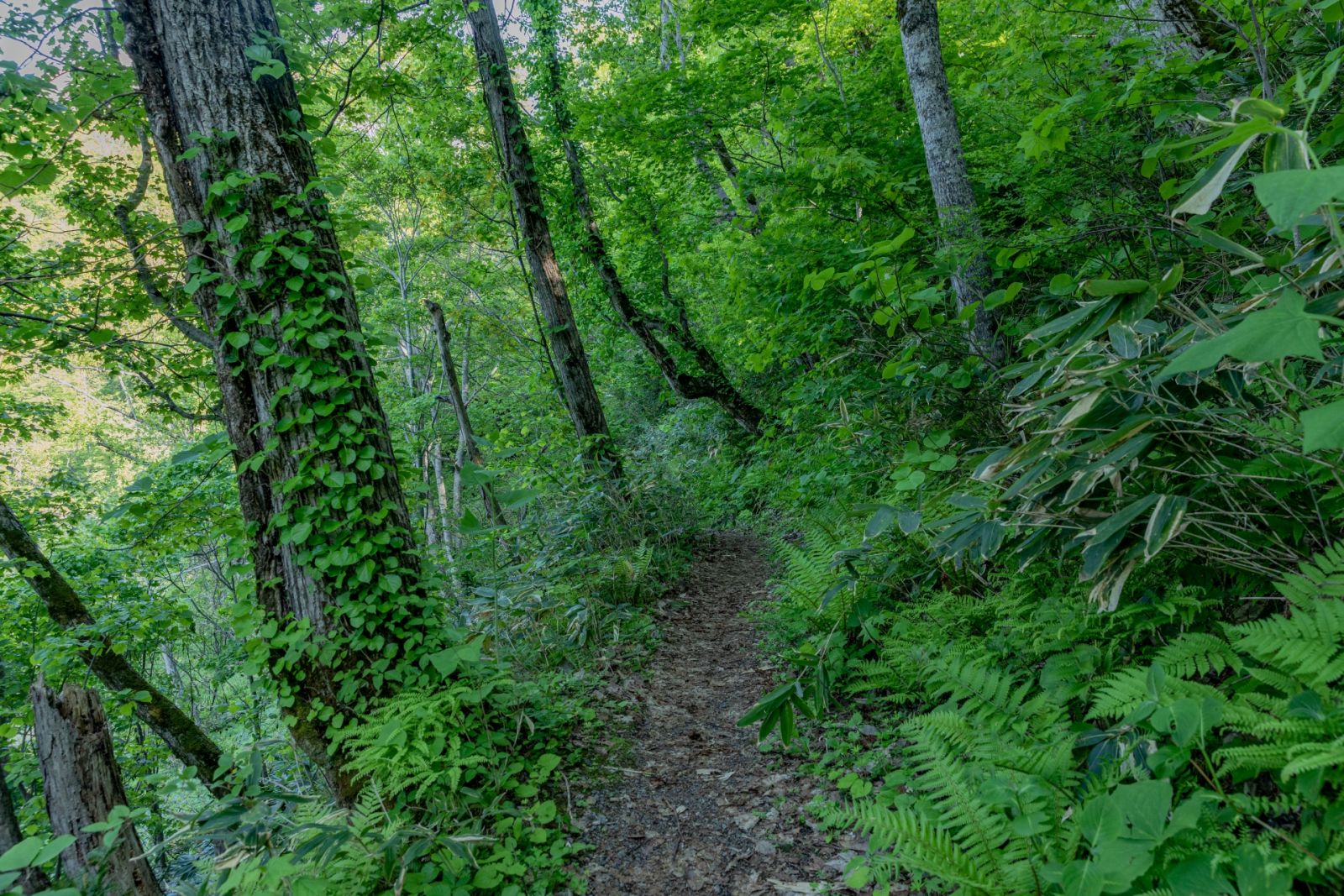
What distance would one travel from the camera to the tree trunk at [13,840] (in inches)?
86.7

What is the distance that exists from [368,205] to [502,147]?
10.7 meters

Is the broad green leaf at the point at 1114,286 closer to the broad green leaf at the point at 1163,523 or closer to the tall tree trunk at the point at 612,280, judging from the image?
the broad green leaf at the point at 1163,523

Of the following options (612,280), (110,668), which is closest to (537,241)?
(612,280)

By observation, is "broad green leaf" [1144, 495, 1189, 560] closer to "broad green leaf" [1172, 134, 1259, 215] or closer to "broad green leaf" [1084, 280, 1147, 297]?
"broad green leaf" [1084, 280, 1147, 297]

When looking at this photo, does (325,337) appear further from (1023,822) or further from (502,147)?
(502,147)

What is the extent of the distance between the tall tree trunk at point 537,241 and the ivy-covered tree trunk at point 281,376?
15.1 ft

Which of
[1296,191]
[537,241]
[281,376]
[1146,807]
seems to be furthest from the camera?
[537,241]

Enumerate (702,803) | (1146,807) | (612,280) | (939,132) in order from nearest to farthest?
(1146,807) → (702,803) → (939,132) → (612,280)

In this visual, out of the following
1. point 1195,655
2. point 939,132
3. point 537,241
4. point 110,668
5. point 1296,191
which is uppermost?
point 537,241

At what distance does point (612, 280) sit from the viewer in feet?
33.9

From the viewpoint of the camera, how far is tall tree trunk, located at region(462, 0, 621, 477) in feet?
26.1

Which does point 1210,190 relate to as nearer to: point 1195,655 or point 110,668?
point 1195,655

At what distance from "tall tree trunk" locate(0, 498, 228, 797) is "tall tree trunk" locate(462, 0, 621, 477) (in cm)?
533

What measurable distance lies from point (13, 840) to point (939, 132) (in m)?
6.31
